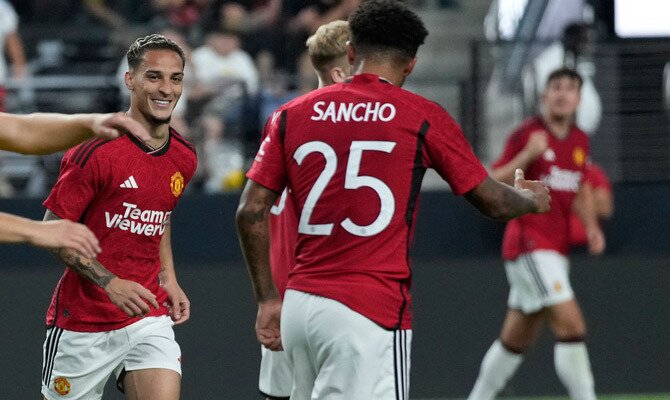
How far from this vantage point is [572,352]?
30.0 feet

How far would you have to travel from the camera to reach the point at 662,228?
10.8 m

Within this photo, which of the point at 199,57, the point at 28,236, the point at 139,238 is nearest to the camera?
the point at 28,236

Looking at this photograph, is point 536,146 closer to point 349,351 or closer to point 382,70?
point 382,70

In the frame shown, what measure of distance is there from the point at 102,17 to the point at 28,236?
861 centimetres

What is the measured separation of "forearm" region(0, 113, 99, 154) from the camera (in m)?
4.35

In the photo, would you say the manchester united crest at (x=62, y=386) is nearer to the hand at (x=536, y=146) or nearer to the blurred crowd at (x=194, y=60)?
the hand at (x=536, y=146)

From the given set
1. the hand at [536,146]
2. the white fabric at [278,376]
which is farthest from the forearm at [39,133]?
the hand at [536,146]

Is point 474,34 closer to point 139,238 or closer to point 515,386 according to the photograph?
point 515,386

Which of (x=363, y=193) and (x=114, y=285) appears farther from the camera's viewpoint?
(x=114, y=285)

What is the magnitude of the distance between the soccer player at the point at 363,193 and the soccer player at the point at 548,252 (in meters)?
4.08

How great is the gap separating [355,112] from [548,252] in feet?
15.6

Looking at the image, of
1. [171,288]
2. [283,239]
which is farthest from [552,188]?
[171,288]

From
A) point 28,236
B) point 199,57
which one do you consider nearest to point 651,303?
point 199,57

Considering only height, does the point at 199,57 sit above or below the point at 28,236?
above
